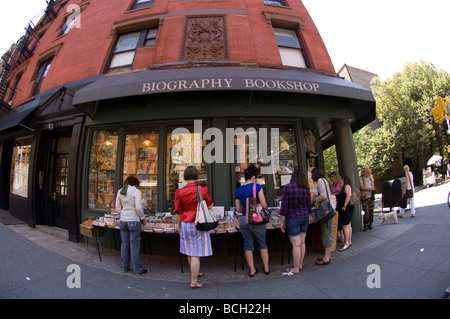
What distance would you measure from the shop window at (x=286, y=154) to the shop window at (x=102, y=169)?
16.1 feet

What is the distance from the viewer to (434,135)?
64.3ft


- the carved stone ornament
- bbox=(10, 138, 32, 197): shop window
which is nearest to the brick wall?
the carved stone ornament

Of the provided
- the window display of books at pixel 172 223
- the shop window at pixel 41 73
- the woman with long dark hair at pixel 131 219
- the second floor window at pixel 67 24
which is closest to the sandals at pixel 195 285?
the window display of books at pixel 172 223

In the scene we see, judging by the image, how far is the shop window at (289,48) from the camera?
7003mm

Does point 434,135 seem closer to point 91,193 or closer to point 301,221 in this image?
point 301,221

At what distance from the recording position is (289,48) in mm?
7176

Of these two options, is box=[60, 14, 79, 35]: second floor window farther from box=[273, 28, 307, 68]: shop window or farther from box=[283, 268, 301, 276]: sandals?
box=[283, 268, 301, 276]: sandals

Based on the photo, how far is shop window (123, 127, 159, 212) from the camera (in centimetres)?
557

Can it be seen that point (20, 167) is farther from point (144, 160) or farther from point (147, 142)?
point (147, 142)

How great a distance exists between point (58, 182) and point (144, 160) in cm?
423

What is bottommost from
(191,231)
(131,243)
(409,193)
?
(131,243)

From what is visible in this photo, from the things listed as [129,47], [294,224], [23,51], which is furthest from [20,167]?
[294,224]

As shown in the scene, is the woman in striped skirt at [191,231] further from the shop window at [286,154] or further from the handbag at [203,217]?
the shop window at [286,154]

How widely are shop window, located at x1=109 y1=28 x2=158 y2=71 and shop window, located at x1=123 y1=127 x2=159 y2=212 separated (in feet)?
9.62
